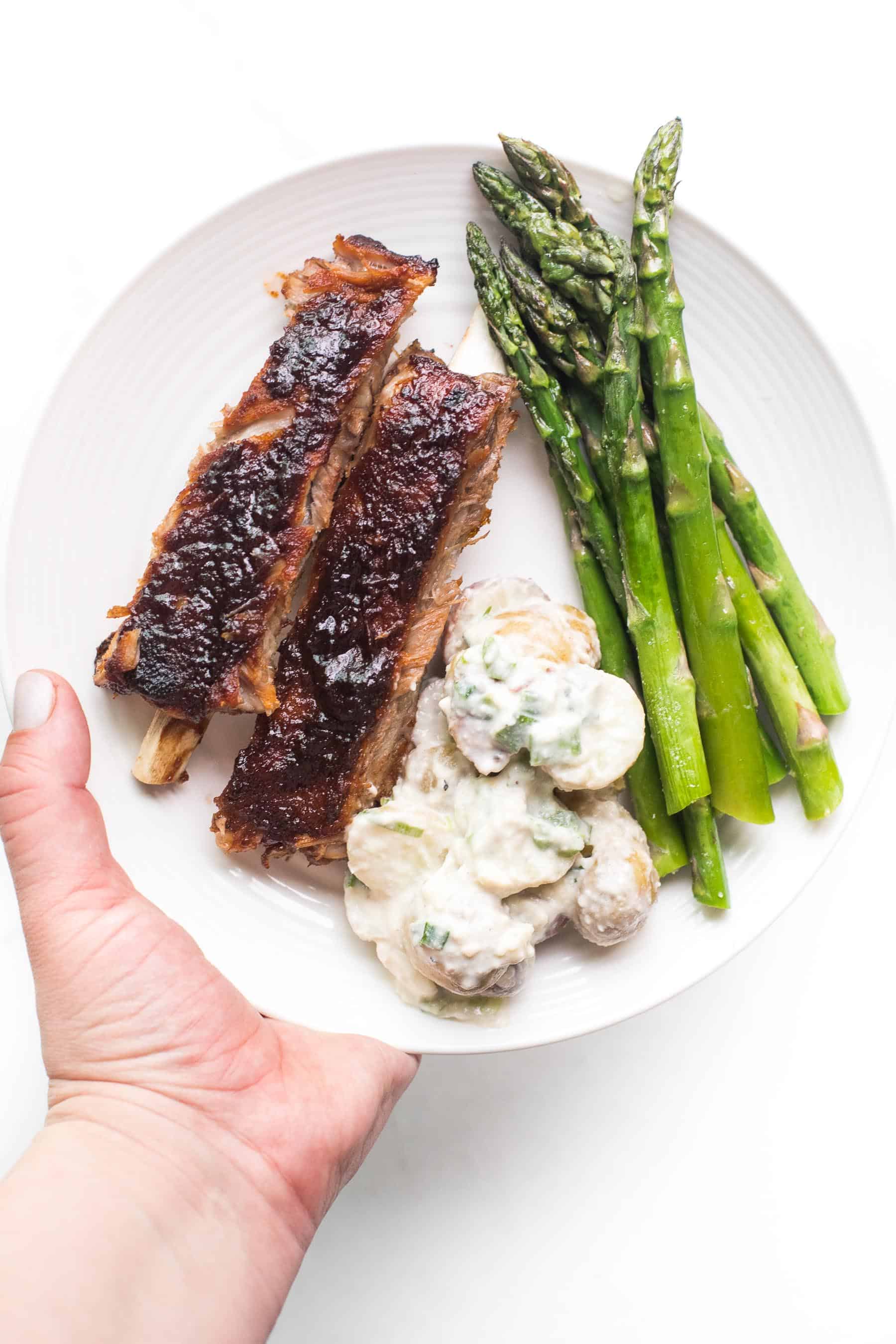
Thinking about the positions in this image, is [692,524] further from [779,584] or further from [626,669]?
[626,669]

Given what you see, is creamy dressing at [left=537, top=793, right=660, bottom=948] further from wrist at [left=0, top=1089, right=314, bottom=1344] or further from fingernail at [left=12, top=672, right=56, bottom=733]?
fingernail at [left=12, top=672, right=56, bottom=733]

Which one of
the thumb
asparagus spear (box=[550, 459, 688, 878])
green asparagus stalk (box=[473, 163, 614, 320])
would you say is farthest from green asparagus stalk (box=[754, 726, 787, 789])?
the thumb

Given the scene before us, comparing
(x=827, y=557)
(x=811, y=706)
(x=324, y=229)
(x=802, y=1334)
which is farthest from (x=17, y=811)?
(x=802, y=1334)

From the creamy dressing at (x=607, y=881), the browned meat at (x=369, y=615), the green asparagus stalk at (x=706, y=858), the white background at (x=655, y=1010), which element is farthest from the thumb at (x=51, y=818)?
the green asparagus stalk at (x=706, y=858)

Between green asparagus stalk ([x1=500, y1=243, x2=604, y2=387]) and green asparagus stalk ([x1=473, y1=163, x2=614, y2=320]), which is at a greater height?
green asparagus stalk ([x1=473, y1=163, x2=614, y2=320])

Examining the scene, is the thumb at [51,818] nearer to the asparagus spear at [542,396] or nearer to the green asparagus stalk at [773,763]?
the asparagus spear at [542,396]

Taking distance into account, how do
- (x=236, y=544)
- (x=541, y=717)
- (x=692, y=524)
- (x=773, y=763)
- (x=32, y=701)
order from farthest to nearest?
(x=773, y=763), (x=692, y=524), (x=236, y=544), (x=541, y=717), (x=32, y=701)

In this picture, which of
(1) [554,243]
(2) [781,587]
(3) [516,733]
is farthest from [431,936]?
(1) [554,243]
